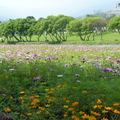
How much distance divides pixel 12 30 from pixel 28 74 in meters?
54.8

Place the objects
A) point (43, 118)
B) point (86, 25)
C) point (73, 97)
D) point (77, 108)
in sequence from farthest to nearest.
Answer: point (86, 25), point (73, 97), point (77, 108), point (43, 118)

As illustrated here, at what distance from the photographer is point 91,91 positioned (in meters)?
4.33

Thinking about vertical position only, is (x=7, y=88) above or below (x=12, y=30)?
below

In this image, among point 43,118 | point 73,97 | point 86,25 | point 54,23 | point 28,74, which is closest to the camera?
point 43,118

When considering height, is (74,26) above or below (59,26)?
below

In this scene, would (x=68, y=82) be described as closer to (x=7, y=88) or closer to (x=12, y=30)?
(x=7, y=88)

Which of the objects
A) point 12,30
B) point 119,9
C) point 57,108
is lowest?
point 57,108

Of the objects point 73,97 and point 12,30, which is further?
point 12,30

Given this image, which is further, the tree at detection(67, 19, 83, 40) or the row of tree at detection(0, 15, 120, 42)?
the row of tree at detection(0, 15, 120, 42)

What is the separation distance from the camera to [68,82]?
5.15 meters

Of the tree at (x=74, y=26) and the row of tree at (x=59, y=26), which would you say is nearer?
the tree at (x=74, y=26)

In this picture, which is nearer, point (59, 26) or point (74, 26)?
point (74, 26)

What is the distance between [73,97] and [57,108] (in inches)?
18.1

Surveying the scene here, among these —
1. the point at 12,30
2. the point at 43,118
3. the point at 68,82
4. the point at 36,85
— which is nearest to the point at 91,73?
the point at 68,82
